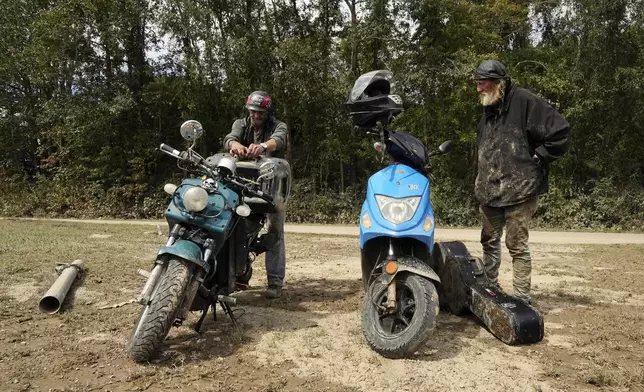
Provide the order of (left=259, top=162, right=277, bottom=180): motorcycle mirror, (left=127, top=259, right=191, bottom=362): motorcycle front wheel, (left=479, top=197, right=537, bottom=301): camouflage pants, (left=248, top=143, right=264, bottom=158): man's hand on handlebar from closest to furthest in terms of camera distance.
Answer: (left=127, top=259, right=191, bottom=362): motorcycle front wheel < (left=259, top=162, right=277, bottom=180): motorcycle mirror < (left=479, top=197, right=537, bottom=301): camouflage pants < (left=248, top=143, right=264, bottom=158): man's hand on handlebar

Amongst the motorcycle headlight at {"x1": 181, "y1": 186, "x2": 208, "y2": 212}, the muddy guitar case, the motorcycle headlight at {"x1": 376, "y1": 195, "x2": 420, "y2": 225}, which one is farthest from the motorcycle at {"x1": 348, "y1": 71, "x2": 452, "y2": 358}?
the motorcycle headlight at {"x1": 181, "y1": 186, "x2": 208, "y2": 212}

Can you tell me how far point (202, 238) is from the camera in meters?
3.60

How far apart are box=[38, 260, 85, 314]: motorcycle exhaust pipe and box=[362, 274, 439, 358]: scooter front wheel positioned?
2.66 metres

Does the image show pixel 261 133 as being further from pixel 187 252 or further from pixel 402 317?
pixel 402 317

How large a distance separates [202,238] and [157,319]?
66 centimetres

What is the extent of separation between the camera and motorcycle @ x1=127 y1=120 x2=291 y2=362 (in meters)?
3.18

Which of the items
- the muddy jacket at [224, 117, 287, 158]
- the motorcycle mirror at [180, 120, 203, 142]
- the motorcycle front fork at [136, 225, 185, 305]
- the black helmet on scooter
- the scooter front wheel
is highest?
the black helmet on scooter

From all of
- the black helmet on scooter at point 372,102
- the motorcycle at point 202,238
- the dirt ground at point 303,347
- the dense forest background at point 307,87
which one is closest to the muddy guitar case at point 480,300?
the dirt ground at point 303,347

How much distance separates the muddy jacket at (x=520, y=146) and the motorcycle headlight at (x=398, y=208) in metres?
0.90

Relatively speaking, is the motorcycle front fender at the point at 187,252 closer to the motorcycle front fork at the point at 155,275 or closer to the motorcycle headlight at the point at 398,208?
the motorcycle front fork at the point at 155,275

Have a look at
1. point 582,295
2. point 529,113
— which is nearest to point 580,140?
point 582,295

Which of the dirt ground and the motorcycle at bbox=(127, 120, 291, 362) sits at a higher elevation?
the motorcycle at bbox=(127, 120, 291, 362)

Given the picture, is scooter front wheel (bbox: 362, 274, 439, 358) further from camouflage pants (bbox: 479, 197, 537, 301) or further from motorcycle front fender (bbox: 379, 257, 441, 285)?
camouflage pants (bbox: 479, 197, 537, 301)

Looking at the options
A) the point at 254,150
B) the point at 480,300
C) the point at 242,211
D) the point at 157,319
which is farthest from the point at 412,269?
the point at 254,150
